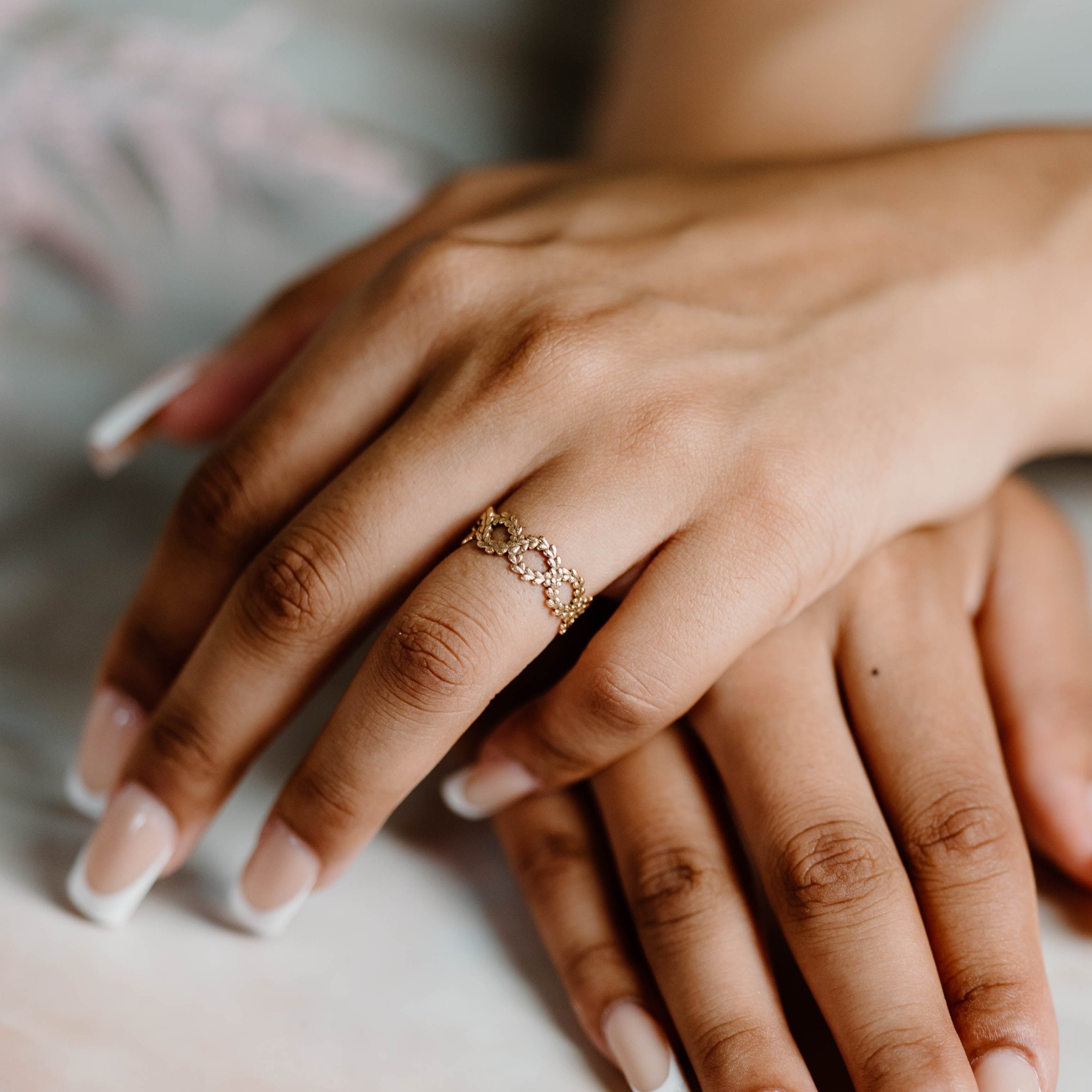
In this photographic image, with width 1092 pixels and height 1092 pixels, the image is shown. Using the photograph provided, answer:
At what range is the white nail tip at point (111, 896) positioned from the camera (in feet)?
2.53

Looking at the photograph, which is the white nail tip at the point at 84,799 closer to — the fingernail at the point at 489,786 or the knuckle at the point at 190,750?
the knuckle at the point at 190,750

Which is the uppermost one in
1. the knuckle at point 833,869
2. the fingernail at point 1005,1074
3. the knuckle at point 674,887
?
the knuckle at point 833,869

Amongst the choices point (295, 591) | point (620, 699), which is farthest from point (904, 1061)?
point (295, 591)

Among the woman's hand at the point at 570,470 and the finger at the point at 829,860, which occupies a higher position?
the woman's hand at the point at 570,470

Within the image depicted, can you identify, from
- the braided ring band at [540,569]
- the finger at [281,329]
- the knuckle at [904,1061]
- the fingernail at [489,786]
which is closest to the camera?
the knuckle at [904,1061]

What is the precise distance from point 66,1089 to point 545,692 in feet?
1.30


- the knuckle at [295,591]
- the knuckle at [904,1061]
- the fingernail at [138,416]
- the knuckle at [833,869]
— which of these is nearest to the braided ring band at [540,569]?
the knuckle at [295,591]

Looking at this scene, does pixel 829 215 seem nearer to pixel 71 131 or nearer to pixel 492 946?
pixel 492 946

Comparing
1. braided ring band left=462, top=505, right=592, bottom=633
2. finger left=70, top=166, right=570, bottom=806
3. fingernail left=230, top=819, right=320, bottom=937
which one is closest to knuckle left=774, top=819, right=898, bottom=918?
braided ring band left=462, top=505, right=592, bottom=633

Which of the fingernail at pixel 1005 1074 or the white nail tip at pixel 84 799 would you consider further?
the white nail tip at pixel 84 799

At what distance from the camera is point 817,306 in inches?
34.1

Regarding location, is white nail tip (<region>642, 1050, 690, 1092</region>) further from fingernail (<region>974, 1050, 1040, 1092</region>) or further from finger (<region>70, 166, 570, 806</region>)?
finger (<region>70, 166, 570, 806</region>)

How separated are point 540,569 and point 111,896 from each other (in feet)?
1.32

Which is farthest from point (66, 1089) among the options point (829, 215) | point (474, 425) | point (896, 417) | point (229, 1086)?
point (829, 215)
